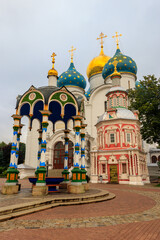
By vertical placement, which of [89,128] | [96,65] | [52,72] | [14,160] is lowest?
[14,160]

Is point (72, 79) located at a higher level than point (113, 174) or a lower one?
higher

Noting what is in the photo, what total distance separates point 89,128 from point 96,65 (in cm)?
1579

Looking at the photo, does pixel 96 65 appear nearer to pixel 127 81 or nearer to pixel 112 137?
pixel 127 81

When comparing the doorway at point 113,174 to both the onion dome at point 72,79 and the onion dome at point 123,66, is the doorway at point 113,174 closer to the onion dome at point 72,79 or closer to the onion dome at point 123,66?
the onion dome at point 123,66

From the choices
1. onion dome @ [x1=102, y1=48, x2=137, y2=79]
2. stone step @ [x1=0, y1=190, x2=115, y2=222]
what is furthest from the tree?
stone step @ [x1=0, y1=190, x2=115, y2=222]

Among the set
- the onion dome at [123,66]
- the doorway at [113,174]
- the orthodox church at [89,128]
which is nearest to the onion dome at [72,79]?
the orthodox church at [89,128]

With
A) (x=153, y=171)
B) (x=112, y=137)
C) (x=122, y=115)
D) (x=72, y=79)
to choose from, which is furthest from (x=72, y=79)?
(x=153, y=171)

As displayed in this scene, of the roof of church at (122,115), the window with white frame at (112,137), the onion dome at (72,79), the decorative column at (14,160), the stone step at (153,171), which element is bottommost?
the stone step at (153,171)

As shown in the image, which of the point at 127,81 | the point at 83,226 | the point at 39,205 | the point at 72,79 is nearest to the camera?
the point at 83,226

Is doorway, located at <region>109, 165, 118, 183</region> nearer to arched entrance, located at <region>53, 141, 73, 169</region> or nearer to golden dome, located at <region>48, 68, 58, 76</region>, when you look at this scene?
arched entrance, located at <region>53, 141, 73, 169</region>

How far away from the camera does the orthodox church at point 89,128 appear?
1105 cm

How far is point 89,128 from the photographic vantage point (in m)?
31.7

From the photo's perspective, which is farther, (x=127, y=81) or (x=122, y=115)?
(x=127, y=81)

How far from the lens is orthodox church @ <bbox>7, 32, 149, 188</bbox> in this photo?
1105cm
